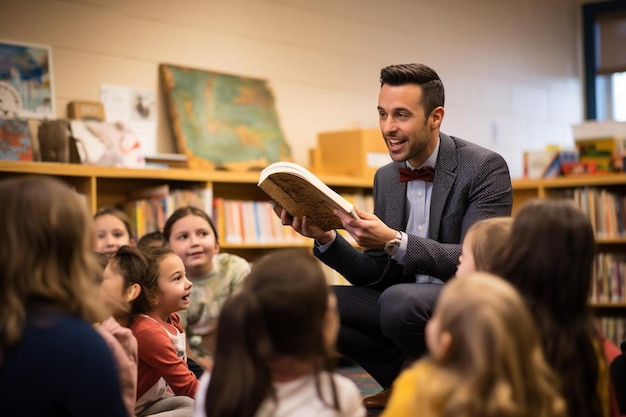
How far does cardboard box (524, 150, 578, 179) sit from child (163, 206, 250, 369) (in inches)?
110

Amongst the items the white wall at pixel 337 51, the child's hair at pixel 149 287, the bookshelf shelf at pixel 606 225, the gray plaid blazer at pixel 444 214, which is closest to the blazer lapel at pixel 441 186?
the gray plaid blazer at pixel 444 214

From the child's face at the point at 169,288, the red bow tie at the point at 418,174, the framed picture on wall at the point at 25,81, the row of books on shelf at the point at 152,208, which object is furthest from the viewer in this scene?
the row of books on shelf at the point at 152,208

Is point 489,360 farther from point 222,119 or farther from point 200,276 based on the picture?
point 222,119

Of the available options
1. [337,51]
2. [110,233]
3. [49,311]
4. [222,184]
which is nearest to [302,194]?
[49,311]

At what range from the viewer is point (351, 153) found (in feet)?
17.8

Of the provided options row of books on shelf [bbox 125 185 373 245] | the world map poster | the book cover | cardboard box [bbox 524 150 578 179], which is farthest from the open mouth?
cardboard box [bbox 524 150 578 179]

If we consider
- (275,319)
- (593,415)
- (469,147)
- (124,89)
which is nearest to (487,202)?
(469,147)

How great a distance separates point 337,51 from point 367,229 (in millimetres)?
3488

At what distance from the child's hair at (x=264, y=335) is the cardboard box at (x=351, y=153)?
367 cm

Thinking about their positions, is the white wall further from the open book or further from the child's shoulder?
the open book

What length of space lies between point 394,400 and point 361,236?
115 centimetres

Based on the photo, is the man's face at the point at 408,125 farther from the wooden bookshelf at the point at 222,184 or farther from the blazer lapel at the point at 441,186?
the wooden bookshelf at the point at 222,184

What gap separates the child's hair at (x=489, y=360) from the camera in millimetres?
1411

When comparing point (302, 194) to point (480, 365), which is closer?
point (480, 365)
